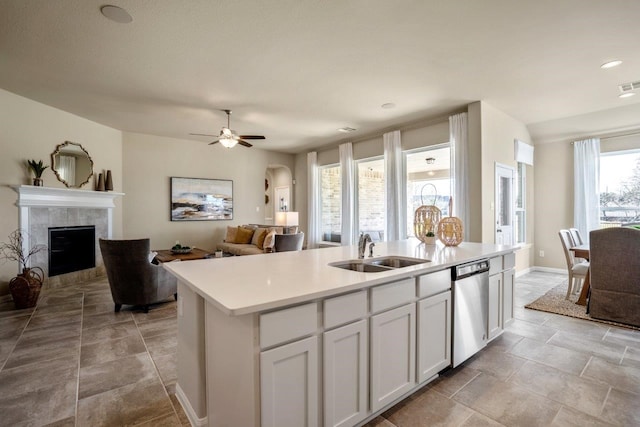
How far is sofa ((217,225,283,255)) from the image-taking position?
593cm

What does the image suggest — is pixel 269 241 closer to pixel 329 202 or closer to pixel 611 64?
pixel 329 202

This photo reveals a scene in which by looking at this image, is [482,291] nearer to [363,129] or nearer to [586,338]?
[586,338]

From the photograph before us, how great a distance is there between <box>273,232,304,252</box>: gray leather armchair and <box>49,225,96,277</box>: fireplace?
10.9ft

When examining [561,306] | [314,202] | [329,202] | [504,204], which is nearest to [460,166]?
[504,204]

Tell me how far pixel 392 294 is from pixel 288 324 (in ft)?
2.40

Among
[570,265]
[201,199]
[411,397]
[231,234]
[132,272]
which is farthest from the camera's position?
[201,199]

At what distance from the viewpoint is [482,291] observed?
2.54 m

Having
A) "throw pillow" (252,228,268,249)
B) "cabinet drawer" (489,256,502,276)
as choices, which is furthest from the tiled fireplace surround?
"cabinet drawer" (489,256,502,276)

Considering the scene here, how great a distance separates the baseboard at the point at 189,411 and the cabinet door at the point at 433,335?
4.51 feet

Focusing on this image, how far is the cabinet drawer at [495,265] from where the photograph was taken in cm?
266

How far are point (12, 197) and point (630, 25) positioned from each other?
7.39 metres

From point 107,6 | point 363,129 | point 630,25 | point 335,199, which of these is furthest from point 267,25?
point 335,199

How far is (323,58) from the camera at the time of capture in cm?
318

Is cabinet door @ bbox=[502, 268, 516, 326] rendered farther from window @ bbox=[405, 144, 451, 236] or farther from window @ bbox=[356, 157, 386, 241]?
window @ bbox=[405, 144, 451, 236]
